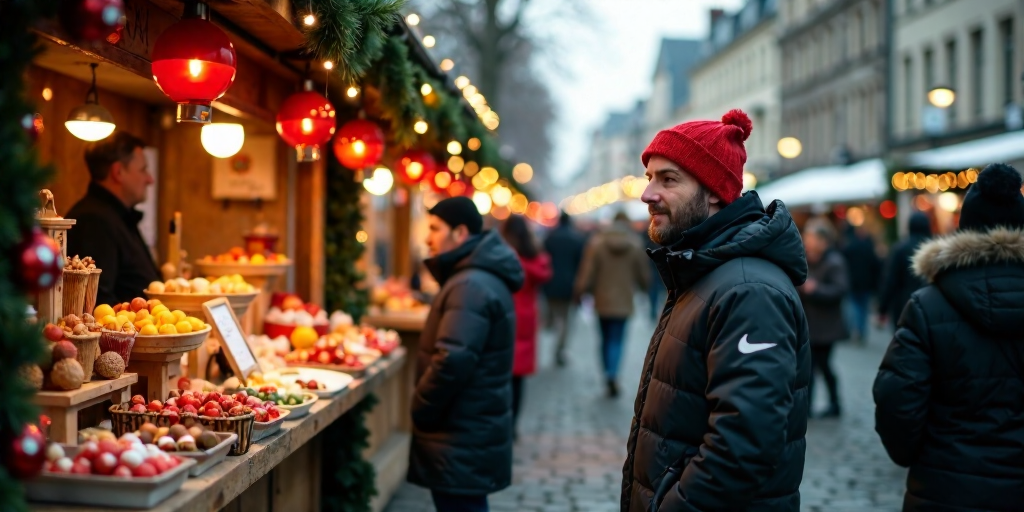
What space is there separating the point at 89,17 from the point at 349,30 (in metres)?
1.64

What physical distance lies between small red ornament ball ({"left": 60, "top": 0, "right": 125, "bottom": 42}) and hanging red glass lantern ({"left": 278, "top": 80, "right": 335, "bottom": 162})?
259 cm

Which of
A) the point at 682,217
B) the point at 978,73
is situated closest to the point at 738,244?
the point at 682,217

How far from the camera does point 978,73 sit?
1089 inches

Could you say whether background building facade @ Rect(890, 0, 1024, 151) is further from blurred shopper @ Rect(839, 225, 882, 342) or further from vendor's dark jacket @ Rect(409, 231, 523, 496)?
vendor's dark jacket @ Rect(409, 231, 523, 496)

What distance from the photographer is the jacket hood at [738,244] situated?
10.2 ft

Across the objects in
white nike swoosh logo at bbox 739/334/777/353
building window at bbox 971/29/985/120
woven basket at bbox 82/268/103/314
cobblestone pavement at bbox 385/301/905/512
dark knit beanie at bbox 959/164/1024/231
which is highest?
building window at bbox 971/29/985/120

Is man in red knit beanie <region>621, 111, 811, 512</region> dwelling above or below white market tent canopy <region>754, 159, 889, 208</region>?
below

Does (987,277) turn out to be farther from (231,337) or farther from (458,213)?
(231,337)

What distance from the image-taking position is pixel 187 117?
392 centimetres

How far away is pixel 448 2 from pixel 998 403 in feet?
73.1

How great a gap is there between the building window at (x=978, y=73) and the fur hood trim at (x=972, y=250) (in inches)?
982

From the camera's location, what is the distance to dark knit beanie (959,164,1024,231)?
4.30m

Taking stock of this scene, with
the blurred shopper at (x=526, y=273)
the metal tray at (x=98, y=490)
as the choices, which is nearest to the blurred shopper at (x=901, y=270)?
the blurred shopper at (x=526, y=273)

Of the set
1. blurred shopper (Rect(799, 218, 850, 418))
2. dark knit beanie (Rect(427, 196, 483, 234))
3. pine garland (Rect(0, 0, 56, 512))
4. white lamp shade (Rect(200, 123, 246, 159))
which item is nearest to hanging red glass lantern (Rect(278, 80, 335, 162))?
white lamp shade (Rect(200, 123, 246, 159))
